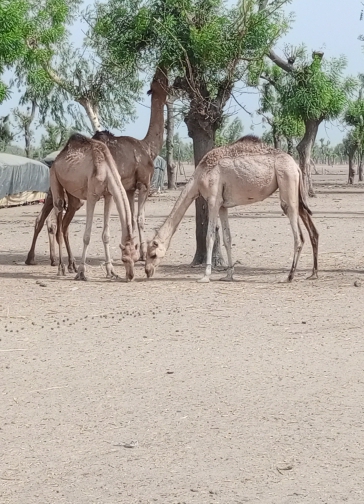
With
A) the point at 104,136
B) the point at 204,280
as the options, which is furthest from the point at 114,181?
the point at 104,136

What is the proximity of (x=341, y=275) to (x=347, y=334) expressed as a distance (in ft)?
13.3

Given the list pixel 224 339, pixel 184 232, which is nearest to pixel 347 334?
pixel 224 339

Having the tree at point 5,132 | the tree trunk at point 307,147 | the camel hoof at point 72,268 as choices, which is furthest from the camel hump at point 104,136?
the tree at point 5,132

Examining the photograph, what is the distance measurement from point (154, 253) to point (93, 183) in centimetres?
124

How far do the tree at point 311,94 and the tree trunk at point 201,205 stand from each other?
558 inches

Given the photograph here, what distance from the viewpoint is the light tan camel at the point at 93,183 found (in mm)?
12406

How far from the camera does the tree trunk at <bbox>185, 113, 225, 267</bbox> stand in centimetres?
1421

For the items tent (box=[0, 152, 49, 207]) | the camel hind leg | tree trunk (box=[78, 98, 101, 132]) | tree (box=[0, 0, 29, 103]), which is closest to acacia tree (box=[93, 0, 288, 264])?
the camel hind leg

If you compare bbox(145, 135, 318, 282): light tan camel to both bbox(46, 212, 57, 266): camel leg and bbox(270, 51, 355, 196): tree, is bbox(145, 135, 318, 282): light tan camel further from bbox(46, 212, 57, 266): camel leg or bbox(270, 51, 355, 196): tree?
bbox(270, 51, 355, 196): tree

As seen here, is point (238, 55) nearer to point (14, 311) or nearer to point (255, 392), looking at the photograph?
point (14, 311)

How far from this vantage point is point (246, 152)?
41.3 feet

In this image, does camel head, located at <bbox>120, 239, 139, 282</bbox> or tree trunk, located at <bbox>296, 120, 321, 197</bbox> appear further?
tree trunk, located at <bbox>296, 120, 321, 197</bbox>

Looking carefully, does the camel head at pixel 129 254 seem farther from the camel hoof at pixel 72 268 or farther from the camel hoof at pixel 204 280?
the camel hoof at pixel 72 268

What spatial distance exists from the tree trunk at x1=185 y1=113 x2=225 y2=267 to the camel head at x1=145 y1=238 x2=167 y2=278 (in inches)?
70.9
